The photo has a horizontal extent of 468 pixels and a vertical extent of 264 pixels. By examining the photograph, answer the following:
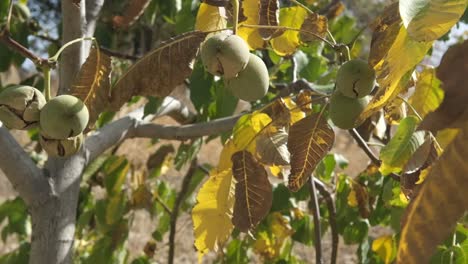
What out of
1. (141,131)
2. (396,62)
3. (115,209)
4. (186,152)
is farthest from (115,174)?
(396,62)

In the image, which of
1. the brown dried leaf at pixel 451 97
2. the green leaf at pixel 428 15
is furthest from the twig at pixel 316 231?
the brown dried leaf at pixel 451 97

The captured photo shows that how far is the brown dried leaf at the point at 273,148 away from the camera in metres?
1.01

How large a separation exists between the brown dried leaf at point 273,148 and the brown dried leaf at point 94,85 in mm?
251

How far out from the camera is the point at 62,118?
893 millimetres

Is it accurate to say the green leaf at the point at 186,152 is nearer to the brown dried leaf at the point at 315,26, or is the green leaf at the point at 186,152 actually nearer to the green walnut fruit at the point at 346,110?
the brown dried leaf at the point at 315,26

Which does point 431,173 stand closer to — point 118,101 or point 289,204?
point 118,101

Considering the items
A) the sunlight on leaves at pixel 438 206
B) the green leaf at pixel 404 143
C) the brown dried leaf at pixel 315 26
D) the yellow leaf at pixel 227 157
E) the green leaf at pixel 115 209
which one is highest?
the sunlight on leaves at pixel 438 206

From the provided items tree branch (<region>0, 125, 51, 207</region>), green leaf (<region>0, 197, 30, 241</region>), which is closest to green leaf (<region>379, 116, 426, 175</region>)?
tree branch (<region>0, 125, 51, 207</region>)

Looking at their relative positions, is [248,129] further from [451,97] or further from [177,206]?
[177,206]

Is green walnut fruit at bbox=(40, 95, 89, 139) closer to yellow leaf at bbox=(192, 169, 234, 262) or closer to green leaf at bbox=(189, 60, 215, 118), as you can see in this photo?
yellow leaf at bbox=(192, 169, 234, 262)

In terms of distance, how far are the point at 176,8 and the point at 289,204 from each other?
2.42ft

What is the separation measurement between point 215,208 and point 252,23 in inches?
12.1

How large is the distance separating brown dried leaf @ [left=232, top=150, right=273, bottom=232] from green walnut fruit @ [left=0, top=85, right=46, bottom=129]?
1.02ft

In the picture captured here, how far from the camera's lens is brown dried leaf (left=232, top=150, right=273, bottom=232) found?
98 cm
